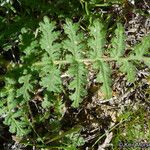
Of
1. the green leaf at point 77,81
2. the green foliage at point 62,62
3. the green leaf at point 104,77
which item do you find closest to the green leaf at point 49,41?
the green foliage at point 62,62

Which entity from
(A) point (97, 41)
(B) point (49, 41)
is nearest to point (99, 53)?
(A) point (97, 41)

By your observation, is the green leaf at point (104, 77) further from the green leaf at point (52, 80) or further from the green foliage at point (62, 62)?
the green leaf at point (52, 80)

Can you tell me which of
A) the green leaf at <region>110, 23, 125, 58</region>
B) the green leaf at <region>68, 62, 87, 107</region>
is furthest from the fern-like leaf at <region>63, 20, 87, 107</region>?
the green leaf at <region>110, 23, 125, 58</region>

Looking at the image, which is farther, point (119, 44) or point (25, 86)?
point (25, 86)

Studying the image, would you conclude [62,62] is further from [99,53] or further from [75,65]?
[99,53]

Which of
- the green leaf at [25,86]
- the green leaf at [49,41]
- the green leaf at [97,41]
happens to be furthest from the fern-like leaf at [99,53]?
the green leaf at [25,86]

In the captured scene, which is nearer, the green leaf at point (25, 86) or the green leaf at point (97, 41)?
the green leaf at point (97, 41)

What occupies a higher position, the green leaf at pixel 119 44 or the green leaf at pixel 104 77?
the green leaf at pixel 119 44

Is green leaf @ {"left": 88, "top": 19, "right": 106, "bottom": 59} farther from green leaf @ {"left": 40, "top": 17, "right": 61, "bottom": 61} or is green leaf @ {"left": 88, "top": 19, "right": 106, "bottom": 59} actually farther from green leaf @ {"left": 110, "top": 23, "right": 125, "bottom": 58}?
green leaf @ {"left": 40, "top": 17, "right": 61, "bottom": 61}

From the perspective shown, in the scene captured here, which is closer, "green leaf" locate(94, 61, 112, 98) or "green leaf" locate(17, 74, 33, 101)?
"green leaf" locate(94, 61, 112, 98)

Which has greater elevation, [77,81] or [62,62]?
[62,62]

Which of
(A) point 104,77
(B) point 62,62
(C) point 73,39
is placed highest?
(C) point 73,39

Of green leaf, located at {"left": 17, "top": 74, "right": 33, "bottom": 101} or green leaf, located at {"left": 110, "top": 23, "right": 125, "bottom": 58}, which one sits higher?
green leaf, located at {"left": 110, "top": 23, "right": 125, "bottom": 58}
